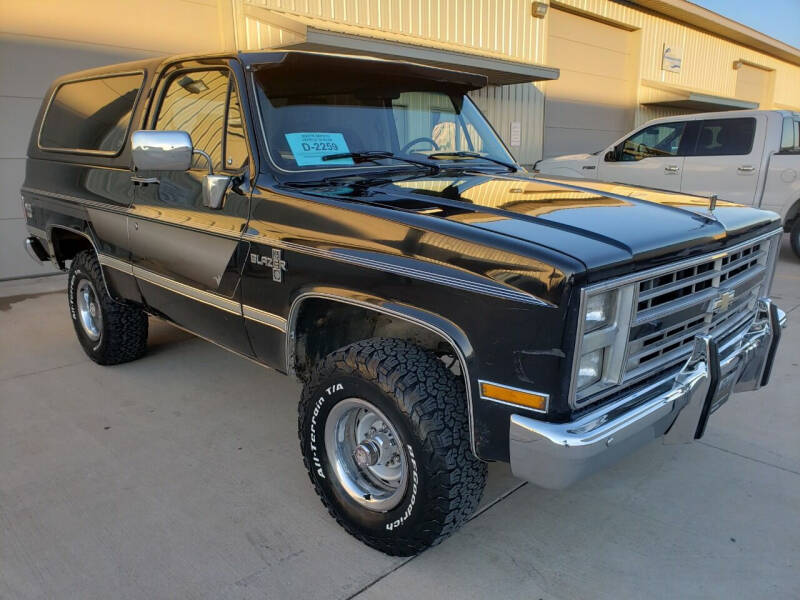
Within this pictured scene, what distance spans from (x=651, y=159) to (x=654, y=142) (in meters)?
0.27

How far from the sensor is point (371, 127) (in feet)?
10.5

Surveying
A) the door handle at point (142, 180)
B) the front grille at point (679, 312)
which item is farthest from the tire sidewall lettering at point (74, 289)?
the front grille at point (679, 312)

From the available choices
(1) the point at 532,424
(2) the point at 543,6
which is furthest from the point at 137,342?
(2) the point at 543,6

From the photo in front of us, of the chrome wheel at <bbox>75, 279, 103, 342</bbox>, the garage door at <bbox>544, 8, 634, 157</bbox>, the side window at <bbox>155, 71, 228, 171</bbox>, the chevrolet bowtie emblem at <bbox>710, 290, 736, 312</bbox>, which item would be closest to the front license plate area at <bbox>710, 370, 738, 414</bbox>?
the chevrolet bowtie emblem at <bbox>710, 290, 736, 312</bbox>

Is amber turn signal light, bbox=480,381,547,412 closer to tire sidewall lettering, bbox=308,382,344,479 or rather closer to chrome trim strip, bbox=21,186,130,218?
tire sidewall lettering, bbox=308,382,344,479

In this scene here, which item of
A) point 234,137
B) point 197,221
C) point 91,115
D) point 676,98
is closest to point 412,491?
point 197,221

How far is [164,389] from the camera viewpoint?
421 centimetres

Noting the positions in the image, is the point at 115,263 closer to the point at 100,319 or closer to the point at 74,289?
the point at 100,319

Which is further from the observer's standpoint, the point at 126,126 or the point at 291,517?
the point at 126,126

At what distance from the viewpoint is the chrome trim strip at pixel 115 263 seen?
12.6 ft

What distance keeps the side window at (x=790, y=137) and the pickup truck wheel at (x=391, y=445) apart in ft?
26.4

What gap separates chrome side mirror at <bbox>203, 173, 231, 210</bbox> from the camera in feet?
9.65

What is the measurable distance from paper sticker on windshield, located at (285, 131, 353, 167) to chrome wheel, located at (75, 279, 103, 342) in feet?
7.95

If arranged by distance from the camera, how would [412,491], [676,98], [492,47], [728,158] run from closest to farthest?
1. [412,491]
2. [728,158]
3. [492,47]
4. [676,98]
